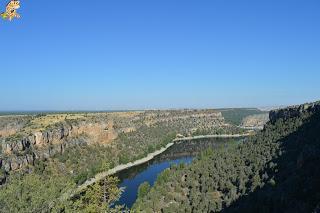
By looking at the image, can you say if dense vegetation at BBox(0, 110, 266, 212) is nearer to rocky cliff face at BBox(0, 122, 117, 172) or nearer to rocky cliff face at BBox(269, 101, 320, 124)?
rocky cliff face at BBox(0, 122, 117, 172)

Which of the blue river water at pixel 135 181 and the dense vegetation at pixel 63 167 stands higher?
the dense vegetation at pixel 63 167

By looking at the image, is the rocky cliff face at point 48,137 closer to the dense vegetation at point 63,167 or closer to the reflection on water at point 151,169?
the dense vegetation at point 63,167

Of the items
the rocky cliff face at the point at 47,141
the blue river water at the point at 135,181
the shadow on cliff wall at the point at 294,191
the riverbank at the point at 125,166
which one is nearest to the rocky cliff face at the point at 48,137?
the rocky cliff face at the point at 47,141

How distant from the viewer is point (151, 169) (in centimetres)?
13750

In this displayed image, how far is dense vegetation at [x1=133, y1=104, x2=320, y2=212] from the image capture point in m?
51.0

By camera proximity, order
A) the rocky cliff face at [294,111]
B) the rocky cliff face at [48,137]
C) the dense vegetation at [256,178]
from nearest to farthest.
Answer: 1. the dense vegetation at [256,178]
2. the rocky cliff face at [294,111]
3. the rocky cliff face at [48,137]

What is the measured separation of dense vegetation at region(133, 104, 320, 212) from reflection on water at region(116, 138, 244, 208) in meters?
10.0

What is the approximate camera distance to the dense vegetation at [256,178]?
5100 cm

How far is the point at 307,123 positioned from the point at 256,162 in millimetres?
13687

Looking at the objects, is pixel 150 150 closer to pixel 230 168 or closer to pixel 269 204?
pixel 230 168

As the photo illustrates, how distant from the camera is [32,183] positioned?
27984 mm

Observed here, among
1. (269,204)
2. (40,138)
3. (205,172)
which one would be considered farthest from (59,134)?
(269,204)

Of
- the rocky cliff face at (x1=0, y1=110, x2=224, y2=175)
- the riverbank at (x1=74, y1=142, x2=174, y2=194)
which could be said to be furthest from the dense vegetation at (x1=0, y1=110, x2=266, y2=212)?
the riverbank at (x1=74, y1=142, x2=174, y2=194)

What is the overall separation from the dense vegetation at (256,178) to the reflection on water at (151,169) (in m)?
10.0
